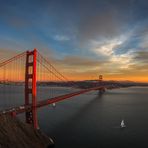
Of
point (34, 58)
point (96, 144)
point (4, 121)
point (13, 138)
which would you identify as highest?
point (34, 58)

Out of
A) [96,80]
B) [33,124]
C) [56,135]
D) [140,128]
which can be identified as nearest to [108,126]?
[140,128]

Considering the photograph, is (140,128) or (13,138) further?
(140,128)

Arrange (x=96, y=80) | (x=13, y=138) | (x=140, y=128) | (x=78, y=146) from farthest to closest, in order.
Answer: (x=96, y=80) < (x=140, y=128) < (x=78, y=146) < (x=13, y=138)

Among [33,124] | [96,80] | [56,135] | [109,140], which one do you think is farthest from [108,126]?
[96,80]

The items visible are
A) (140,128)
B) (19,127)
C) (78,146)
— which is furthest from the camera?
(140,128)

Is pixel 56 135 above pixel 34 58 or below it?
below

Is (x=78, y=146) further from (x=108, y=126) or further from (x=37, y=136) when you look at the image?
(x=108, y=126)

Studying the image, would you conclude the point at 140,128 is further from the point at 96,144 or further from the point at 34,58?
the point at 34,58
